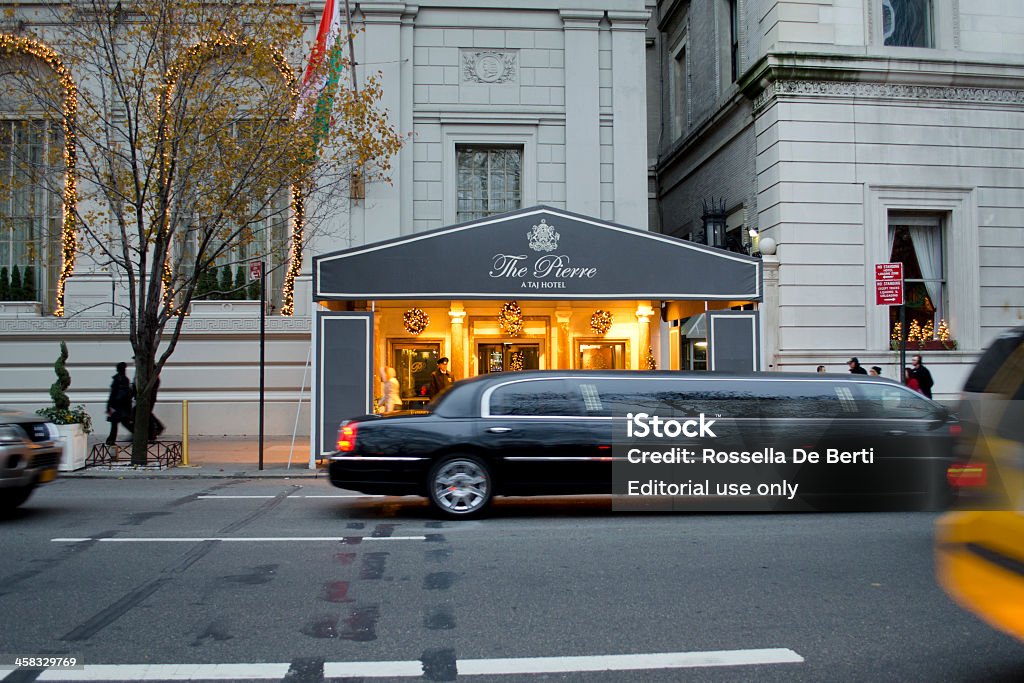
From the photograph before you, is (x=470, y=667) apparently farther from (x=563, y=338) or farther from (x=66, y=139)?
(x=66, y=139)

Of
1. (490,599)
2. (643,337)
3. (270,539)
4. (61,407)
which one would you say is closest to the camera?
(490,599)

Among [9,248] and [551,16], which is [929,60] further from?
[9,248]

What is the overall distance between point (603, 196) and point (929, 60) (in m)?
7.66

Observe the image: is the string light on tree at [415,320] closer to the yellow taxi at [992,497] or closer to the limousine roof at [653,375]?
the limousine roof at [653,375]

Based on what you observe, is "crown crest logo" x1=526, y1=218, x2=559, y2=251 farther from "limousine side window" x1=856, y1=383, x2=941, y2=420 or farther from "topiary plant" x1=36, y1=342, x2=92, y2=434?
"topiary plant" x1=36, y1=342, x2=92, y2=434

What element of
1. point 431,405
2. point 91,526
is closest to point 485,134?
point 431,405

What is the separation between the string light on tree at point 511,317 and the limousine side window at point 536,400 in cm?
755

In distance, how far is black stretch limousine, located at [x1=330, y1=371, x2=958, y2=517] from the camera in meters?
8.77

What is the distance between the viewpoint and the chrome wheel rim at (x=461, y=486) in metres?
8.73

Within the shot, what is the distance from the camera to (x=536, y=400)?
8961 millimetres

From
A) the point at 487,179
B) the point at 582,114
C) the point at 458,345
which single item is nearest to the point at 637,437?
the point at 458,345

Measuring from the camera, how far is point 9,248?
1875cm

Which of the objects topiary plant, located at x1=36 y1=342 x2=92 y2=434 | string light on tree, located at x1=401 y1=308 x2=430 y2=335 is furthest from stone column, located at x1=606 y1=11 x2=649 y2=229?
topiary plant, located at x1=36 y1=342 x2=92 y2=434

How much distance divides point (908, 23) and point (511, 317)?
11555 mm
